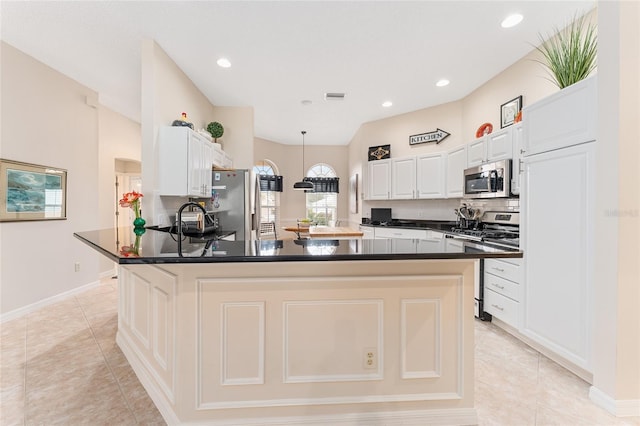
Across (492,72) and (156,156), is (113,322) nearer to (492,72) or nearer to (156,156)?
(156,156)

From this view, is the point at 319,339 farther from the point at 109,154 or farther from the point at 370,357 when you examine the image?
the point at 109,154

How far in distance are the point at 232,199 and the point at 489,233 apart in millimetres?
3511

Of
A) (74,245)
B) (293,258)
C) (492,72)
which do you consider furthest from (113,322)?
(492,72)

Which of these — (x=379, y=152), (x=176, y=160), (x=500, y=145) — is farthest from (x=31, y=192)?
(x=500, y=145)

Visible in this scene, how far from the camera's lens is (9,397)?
1822 millimetres

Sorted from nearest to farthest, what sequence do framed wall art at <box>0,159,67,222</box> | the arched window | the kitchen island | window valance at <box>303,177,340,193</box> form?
the kitchen island, framed wall art at <box>0,159,67,222</box>, the arched window, window valance at <box>303,177,340,193</box>

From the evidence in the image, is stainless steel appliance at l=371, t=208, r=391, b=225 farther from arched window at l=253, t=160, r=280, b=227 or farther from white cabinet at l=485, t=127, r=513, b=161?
arched window at l=253, t=160, r=280, b=227

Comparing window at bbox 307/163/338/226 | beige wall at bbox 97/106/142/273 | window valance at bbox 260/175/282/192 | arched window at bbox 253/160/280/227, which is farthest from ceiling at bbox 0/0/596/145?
window at bbox 307/163/338/226

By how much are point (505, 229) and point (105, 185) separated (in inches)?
248

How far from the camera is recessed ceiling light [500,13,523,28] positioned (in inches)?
101

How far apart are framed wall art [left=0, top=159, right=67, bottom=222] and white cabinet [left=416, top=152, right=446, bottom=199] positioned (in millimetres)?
5317

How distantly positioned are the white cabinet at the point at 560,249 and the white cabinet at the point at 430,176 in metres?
2.20

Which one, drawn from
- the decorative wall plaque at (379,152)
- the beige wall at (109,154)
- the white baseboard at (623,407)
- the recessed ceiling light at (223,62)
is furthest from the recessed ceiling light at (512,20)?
the beige wall at (109,154)

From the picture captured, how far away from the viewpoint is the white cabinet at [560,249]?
1889 millimetres
